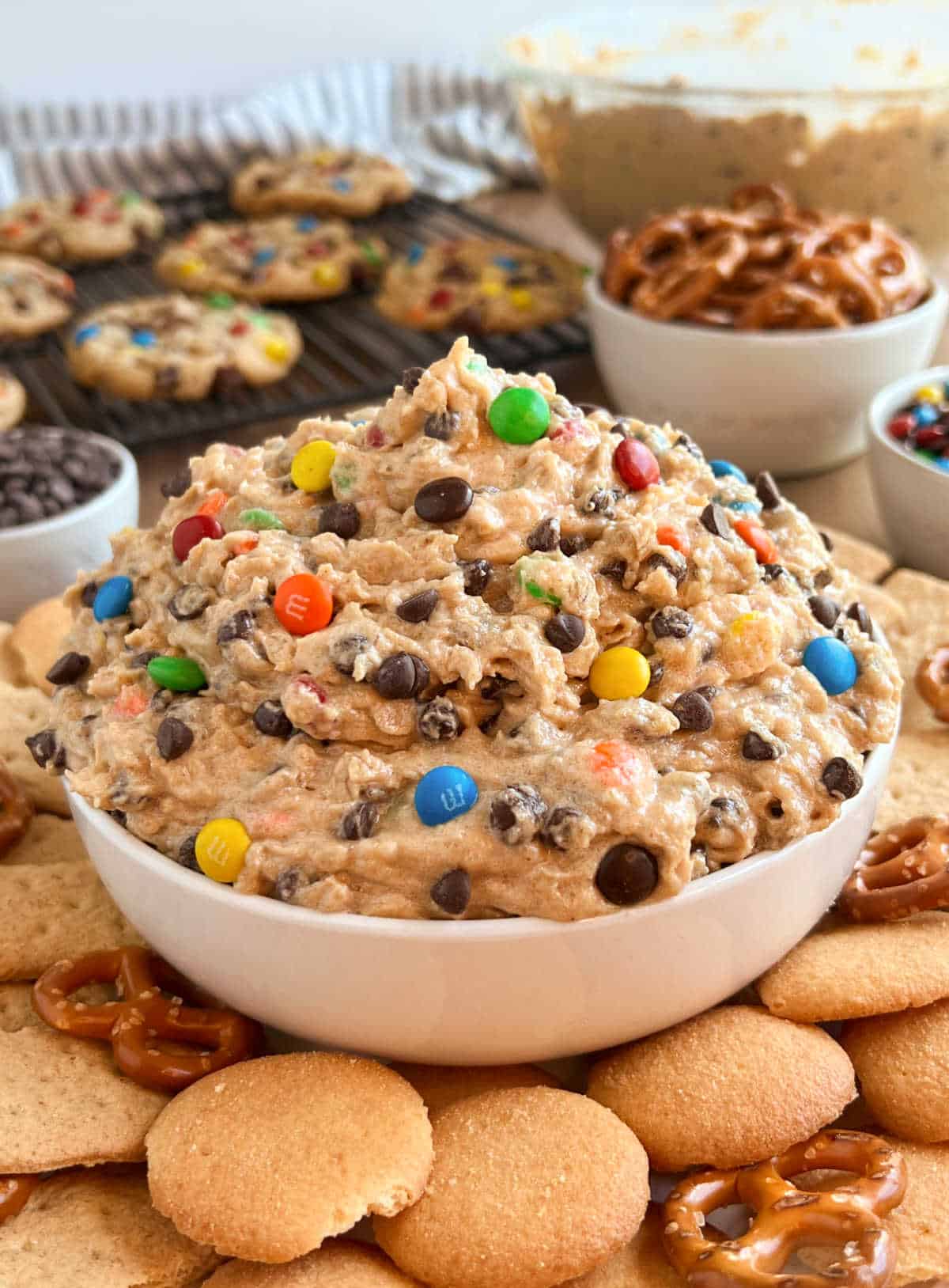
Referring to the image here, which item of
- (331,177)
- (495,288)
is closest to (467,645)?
(495,288)

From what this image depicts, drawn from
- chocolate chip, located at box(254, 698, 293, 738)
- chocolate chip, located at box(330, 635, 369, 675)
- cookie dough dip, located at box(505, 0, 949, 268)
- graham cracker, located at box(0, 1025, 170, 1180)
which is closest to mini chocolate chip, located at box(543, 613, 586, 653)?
chocolate chip, located at box(330, 635, 369, 675)

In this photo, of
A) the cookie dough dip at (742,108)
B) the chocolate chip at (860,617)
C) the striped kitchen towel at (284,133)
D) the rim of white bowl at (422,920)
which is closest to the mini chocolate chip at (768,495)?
the chocolate chip at (860,617)

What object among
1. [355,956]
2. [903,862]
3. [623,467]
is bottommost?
[903,862]

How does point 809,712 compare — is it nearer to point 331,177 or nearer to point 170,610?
point 170,610

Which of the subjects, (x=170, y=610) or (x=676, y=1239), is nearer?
(x=676, y=1239)

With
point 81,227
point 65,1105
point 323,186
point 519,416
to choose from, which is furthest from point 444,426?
point 323,186

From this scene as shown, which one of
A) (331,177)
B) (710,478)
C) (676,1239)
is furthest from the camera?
(331,177)
